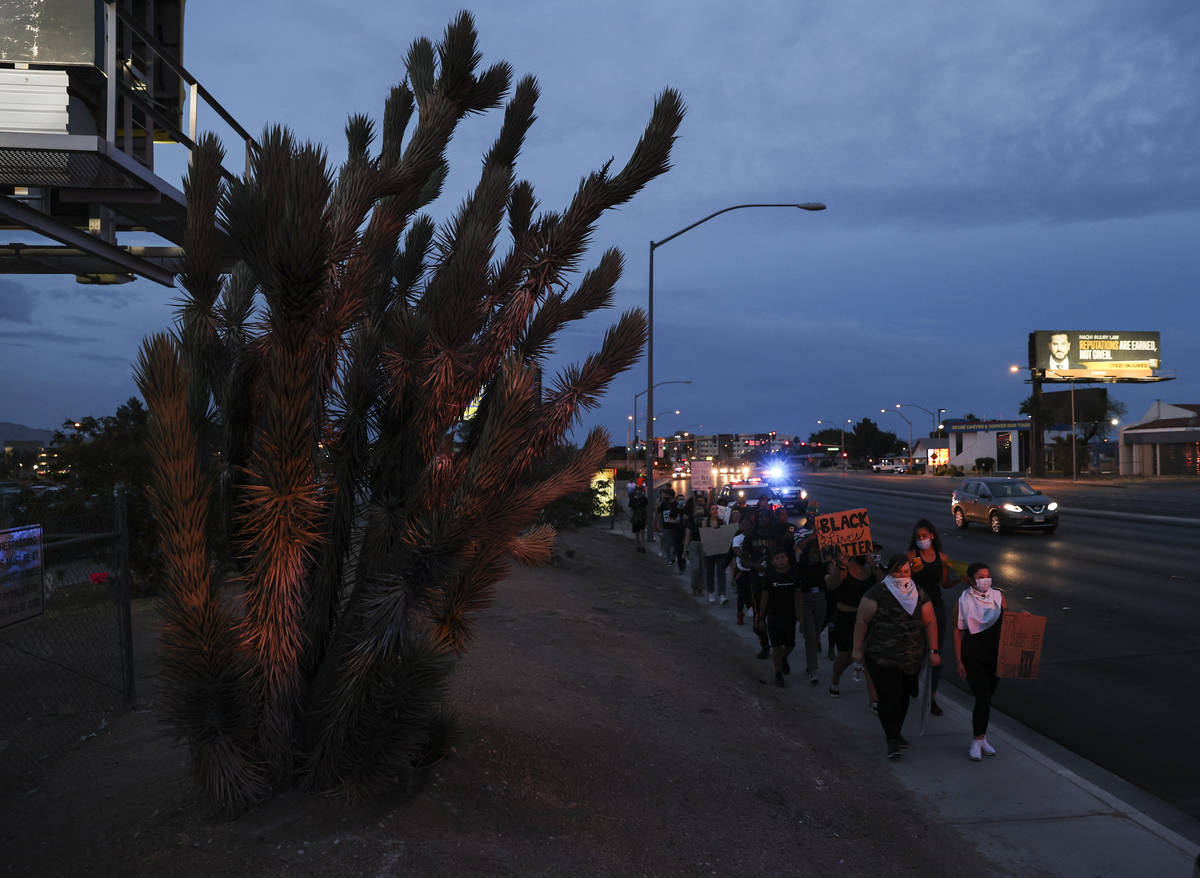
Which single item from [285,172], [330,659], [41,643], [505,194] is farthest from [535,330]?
[41,643]

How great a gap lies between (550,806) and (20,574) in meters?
3.60

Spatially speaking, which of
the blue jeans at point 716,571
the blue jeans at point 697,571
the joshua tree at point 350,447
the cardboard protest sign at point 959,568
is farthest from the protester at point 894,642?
the cardboard protest sign at point 959,568

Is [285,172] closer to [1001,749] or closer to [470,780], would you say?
[470,780]

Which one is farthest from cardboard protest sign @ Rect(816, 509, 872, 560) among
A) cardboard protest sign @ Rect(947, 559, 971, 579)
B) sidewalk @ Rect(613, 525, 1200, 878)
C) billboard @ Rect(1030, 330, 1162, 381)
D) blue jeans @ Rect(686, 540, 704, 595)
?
billboard @ Rect(1030, 330, 1162, 381)

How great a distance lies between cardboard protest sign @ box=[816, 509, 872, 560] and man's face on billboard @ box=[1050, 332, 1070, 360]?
252 feet

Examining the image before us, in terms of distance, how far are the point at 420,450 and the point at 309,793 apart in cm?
195

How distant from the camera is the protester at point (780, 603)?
30.0 feet

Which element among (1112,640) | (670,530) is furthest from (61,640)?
(670,530)

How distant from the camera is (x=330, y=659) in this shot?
4.96 m

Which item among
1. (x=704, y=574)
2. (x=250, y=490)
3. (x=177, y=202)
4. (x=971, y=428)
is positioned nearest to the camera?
(x=250, y=490)

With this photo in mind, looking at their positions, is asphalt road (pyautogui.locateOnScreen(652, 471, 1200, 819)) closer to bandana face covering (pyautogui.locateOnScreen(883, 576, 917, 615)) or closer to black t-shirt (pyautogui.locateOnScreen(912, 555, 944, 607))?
black t-shirt (pyautogui.locateOnScreen(912, 555, 944, 607))

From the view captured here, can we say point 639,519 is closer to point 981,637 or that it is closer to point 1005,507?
point 1005,507

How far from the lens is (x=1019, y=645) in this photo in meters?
7.16

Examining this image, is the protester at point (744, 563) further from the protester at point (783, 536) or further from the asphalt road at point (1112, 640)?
the asphalt road at point (1112, 640)
